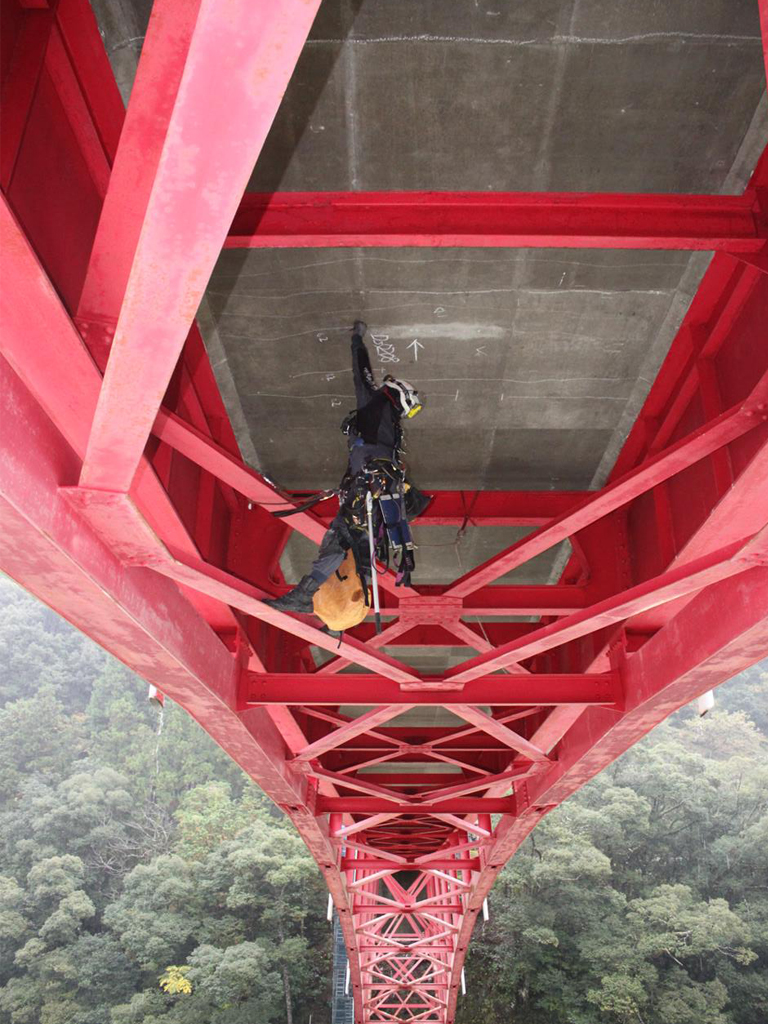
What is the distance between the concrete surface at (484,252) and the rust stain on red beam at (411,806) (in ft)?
27.1

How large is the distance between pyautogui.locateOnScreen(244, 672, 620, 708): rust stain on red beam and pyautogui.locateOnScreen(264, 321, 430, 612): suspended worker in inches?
94.3

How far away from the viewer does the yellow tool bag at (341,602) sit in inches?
284

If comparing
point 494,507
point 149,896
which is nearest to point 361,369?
point 494,507

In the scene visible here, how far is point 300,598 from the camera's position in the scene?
268 inches

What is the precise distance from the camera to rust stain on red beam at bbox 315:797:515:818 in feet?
50.8

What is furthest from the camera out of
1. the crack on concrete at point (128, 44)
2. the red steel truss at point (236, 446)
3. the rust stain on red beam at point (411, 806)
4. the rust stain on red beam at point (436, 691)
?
the rust stain on red beam at point (411, 806)

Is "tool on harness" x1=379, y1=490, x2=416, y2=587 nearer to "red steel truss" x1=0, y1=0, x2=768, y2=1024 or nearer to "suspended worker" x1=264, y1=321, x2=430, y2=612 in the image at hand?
"suspended worker" x1=264, y1=321, x2=430, y2=612

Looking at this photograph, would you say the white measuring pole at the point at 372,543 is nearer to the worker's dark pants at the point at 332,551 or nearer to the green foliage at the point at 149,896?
the worker's dark pants at the point at 332,551

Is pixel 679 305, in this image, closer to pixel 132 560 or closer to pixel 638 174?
pixel 638 174

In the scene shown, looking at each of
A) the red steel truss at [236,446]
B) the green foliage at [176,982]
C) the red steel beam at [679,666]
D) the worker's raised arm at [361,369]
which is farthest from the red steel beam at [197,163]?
the green foliage at [176,982]

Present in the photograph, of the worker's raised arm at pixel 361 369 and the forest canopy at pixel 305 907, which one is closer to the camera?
the worker's raised arm at pixel 361 369

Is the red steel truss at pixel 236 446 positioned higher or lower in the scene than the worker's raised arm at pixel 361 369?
lower

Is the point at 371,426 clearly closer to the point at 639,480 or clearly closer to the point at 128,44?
the point at 639,480

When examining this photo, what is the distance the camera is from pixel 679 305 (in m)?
6.89
